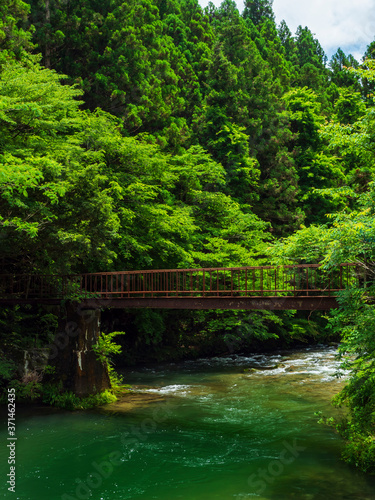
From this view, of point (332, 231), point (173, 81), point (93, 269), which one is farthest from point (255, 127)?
point (332, 231)

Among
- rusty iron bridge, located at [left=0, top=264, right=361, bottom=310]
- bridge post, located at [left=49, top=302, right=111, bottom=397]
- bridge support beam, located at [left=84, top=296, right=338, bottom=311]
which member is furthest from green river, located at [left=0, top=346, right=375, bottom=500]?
rusty iron bridge, located at [left=0, top=264, right=361, bottom=310]

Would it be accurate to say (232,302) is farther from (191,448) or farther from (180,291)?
(191,448)

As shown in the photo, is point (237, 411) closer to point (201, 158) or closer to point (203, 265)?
point (203, 265)

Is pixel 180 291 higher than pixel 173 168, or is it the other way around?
pixel 173 168

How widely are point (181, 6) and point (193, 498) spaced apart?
49.6 m

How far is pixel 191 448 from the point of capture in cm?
1121

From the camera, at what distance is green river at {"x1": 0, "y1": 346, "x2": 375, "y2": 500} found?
352 inches

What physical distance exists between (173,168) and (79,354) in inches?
479

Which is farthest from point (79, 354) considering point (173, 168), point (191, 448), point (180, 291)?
point (173, 168)

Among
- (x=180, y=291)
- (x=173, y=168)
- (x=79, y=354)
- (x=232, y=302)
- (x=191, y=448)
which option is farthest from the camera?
(x=173, y=168)

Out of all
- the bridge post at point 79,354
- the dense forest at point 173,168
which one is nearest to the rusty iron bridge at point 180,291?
the bridge post at point 79,354

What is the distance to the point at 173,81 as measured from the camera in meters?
36.6

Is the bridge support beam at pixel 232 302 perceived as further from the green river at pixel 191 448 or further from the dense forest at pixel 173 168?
the green river at pixel 191 448

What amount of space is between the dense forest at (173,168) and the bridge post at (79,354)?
4.27ft
